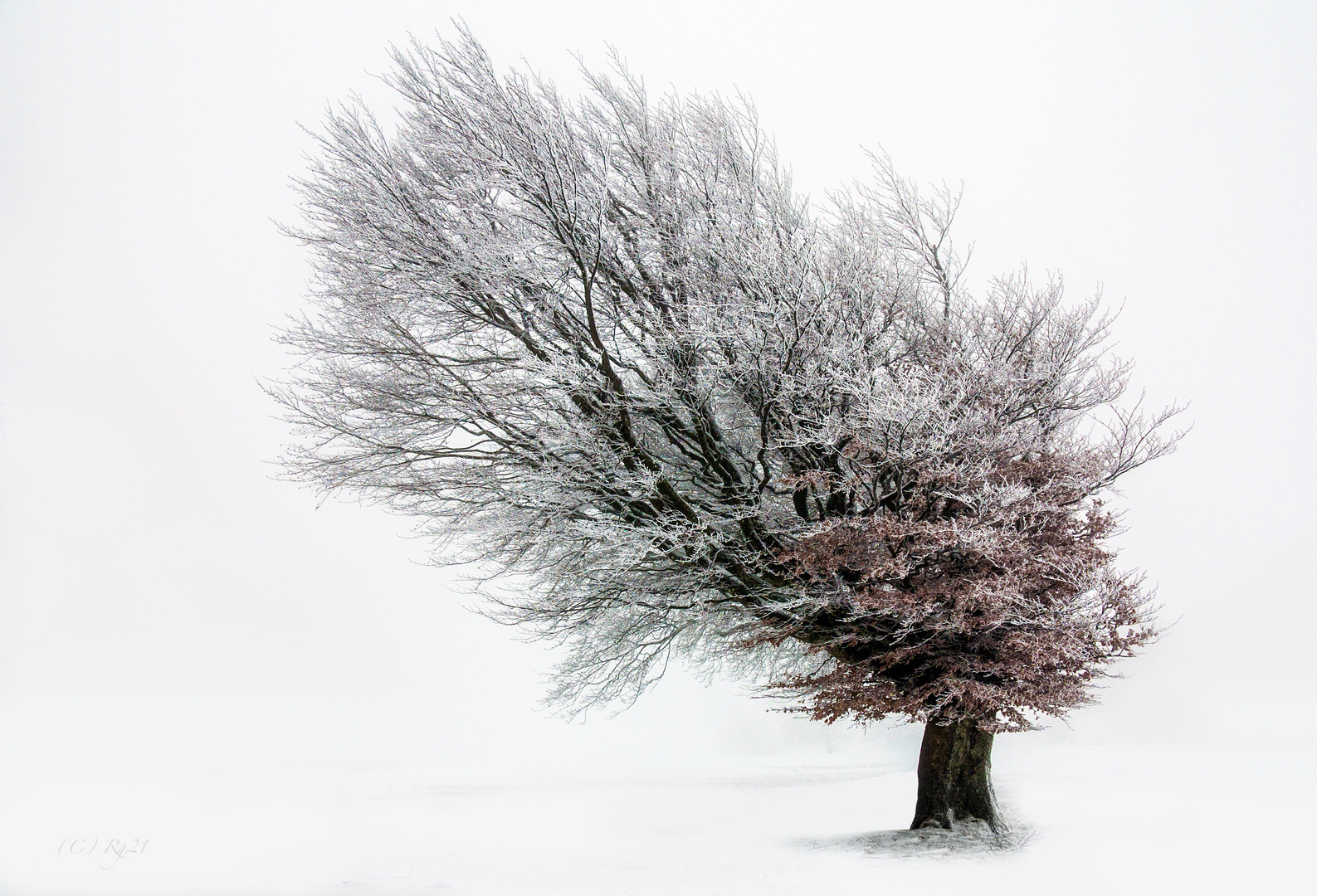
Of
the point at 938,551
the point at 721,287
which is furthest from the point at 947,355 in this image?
the point at 721,287

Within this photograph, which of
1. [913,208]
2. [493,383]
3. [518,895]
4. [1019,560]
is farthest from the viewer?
[913,208]

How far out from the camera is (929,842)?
791 centimetres

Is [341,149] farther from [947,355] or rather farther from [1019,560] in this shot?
[1019,560]

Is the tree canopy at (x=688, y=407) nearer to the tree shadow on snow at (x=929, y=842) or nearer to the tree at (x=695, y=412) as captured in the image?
the tree at (x=695, y=412)

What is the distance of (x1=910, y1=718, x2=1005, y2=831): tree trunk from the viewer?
27.6ft

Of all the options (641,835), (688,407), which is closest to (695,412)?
(688,407)

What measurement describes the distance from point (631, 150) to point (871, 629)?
504cm

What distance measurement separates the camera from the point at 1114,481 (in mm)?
9328

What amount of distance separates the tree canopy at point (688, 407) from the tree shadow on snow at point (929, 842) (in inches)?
43.8

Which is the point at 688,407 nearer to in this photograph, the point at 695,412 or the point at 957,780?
the point at 695,412

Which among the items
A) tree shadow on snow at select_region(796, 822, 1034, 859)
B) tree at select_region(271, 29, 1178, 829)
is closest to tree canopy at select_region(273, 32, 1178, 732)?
tree at select_region(271, 29, 1178, 829)

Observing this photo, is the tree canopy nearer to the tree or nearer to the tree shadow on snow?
the tree

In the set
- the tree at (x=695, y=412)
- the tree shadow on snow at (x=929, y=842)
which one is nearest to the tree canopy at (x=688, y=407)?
the tree at (x=695, y=412)

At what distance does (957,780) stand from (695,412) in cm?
451
